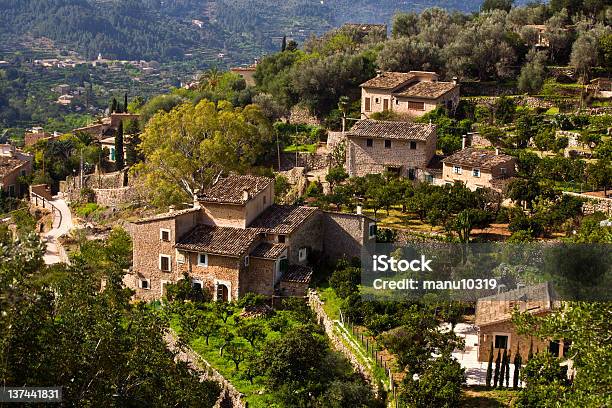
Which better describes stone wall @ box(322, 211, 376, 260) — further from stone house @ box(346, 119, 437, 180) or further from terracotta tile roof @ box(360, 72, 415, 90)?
terracotta tile roof @ box(360, 72, 415, 90)

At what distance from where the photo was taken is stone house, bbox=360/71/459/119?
169 feet

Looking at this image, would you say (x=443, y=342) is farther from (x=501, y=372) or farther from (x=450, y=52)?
(x=450, y=52)

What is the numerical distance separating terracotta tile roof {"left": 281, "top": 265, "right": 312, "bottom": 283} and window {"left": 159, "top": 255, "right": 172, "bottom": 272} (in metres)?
4.55

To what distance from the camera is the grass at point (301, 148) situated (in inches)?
2050

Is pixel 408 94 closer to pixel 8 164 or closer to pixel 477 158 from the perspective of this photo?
pixel 477 158

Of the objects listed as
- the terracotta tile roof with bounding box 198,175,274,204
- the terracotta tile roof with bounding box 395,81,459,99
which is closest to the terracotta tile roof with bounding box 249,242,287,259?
the terracotta tile roof with bounding box 198,175,274,204

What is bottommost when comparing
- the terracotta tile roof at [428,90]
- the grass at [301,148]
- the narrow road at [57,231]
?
the narrow road at [57,231]

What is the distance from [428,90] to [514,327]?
1069 inches

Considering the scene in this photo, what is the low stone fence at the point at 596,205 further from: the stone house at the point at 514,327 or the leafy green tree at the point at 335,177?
the leafy green tree at the point at 335,177

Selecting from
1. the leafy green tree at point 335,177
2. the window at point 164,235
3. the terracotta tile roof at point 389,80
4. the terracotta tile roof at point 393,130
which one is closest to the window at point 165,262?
the window at point 164,235

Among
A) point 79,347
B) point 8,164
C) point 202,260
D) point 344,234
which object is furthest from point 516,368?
point 8,164

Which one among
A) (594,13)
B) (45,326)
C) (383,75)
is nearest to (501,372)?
(45,326)

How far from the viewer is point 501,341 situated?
27172mm

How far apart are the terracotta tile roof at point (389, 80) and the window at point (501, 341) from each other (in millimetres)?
26946
